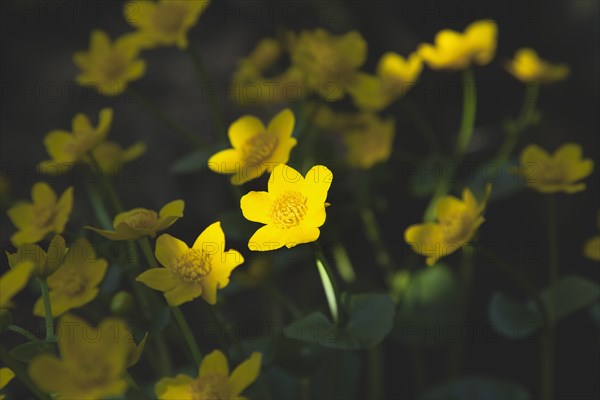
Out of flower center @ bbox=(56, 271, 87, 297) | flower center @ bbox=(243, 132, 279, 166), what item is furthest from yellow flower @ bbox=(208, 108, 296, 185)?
flower center @ bbox=(56, 271, 87, 297)

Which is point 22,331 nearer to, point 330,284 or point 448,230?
point 330,284

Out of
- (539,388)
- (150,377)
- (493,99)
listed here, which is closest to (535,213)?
(493,99)

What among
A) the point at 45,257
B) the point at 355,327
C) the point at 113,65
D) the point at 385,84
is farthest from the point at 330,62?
the point at 45,257

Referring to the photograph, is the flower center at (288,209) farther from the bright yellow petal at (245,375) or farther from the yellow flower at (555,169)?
the yellow flower at (555,169)

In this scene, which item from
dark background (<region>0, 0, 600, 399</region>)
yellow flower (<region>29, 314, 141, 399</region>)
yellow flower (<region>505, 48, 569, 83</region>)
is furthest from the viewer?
dark background (<region>0, 0, 600, 399</region>)

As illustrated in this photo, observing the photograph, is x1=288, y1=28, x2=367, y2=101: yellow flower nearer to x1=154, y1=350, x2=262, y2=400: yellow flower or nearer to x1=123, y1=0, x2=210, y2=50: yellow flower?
x1=123, y1=0, x2=210, y2=50: yellow flower

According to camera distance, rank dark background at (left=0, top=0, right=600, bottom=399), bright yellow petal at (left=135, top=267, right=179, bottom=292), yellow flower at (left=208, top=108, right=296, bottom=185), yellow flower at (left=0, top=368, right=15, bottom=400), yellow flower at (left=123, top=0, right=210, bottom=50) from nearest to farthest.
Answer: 1. yellow flower at (left=0, top=368, right=15, bottom=400)
2. bright yellow petal at (left=135, top=267, right=179, bottom=292)
3. yellow flower at (left=208, top=108, right=296, bottom=185)
4. yellow flower at (left=123, top=0, right=210, bottom=50)
5. dark background at (left=0, top=0, right=600, bottom=399)

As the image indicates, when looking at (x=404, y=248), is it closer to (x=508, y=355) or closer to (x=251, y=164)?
(x=508, y=355)

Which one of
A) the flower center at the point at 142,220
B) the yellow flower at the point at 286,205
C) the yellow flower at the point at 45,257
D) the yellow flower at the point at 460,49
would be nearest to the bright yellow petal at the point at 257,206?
the yellow flower at the point at 286,205
